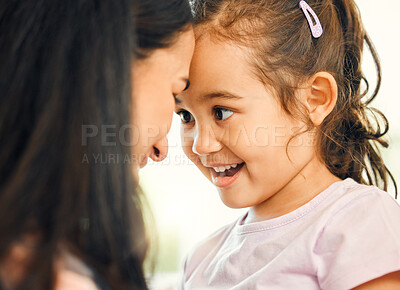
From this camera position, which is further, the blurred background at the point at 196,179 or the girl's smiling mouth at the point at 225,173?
the blurred background at the point at 196,179

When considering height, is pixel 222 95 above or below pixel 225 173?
above

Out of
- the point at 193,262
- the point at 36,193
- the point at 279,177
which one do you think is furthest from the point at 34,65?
the point at 193,262

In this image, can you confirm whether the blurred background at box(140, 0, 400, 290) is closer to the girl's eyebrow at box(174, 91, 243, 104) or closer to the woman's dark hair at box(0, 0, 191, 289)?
the girl's eyebrow at box(174, 91, 243, 104)

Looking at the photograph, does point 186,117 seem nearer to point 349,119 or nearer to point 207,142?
point 207,142

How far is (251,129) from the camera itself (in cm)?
91

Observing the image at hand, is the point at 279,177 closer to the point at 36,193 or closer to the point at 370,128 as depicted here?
the point at 370,128

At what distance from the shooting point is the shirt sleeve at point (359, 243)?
763 millimetres

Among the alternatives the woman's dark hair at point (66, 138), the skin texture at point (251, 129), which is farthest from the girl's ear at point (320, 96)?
the woman's dark hair at point (66, 138)

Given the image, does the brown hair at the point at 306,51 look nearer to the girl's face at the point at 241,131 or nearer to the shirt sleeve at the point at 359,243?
the girl's face at the point at 241,131

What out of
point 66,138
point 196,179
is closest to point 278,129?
point 66,138

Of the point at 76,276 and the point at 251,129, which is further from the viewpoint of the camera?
the point at 251,129

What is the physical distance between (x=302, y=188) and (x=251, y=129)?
6.9 inches

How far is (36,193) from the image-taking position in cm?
55

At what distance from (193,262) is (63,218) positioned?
0.62m
